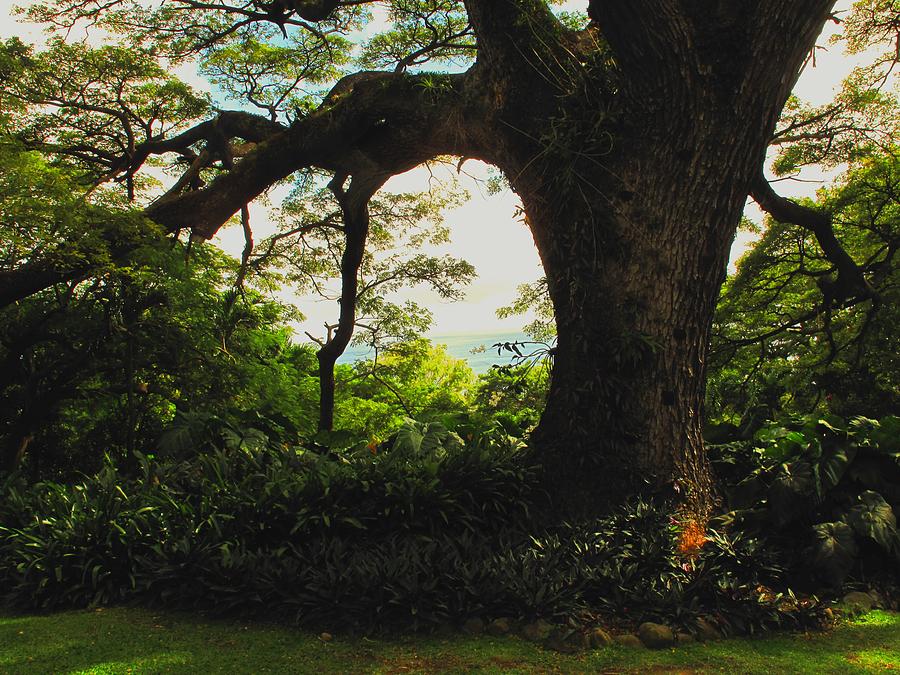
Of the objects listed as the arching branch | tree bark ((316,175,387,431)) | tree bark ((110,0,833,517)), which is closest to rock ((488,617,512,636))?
tree bark ((110,0,833,517))

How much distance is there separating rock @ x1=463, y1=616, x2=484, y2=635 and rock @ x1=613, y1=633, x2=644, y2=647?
0.66 metres

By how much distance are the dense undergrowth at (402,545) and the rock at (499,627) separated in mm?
90

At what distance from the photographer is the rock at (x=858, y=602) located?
332 centimetres

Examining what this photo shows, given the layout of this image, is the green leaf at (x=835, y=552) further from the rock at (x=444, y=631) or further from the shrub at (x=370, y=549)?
the rock at (x=444, y=631)

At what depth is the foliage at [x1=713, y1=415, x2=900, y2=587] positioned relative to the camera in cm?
352

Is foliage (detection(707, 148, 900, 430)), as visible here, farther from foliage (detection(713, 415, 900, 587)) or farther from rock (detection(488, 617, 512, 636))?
rock (detection(488, 617, 512, 636))

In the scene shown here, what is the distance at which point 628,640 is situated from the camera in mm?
2975

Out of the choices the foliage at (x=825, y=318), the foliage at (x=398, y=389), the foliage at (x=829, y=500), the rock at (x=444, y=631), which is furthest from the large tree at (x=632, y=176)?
the foliage at (x=825, y=318)

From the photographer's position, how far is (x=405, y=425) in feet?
15.9

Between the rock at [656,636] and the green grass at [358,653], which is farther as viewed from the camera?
the rock at [656,636]

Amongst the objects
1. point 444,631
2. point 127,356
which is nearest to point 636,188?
point 444,631

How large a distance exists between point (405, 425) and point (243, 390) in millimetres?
2656

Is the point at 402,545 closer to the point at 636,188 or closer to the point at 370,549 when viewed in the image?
the point at 370,549

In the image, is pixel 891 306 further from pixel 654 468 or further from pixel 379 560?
pixel 379 560
